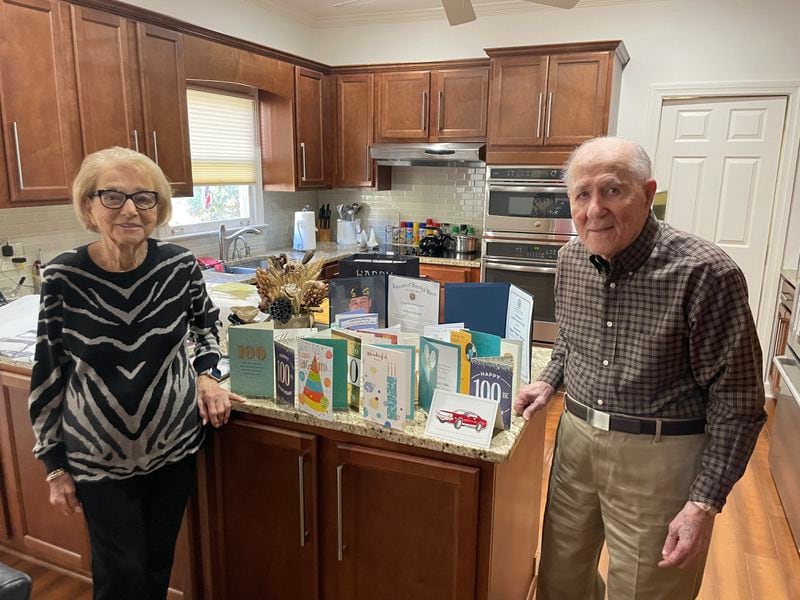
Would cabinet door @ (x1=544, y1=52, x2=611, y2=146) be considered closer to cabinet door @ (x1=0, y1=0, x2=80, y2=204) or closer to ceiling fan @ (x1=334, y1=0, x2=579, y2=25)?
ceiling fan @ (x1=334, y1=0, x2=579, y2=25)

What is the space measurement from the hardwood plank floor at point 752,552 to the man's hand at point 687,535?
43.8 inches

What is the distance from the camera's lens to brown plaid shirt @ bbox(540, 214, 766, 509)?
4.24ft

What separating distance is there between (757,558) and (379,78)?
4012mm

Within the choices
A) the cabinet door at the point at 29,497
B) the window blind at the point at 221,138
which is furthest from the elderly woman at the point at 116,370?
the window blind at the point at 221,138

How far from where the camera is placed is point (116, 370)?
1.48m

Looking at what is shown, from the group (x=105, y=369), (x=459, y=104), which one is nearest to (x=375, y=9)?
(x=459, y=104)

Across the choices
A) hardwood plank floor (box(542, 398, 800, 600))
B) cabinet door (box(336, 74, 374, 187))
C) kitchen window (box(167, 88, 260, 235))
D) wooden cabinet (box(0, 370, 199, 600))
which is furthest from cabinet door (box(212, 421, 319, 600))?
cabinet door (box(336, 74, 374, 187))

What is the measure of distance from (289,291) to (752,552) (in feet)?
7.39

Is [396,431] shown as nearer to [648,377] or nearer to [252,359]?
[252,359]

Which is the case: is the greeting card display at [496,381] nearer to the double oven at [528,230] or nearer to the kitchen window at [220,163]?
the double oven at [528,230]

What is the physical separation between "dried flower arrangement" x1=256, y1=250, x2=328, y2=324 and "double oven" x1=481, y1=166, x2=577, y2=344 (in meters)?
2.44

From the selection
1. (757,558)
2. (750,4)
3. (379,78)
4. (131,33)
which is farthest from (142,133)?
(750,4)

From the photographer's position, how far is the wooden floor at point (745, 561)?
2238mm

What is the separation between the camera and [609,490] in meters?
1.51
